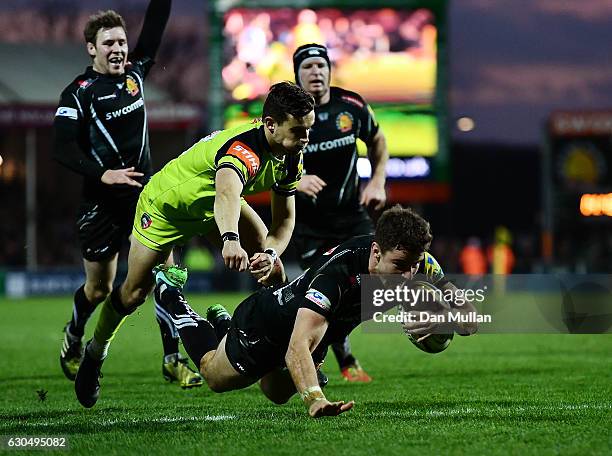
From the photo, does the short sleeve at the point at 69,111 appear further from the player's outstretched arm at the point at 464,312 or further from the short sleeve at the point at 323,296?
the player's outstretched arm at the point at 464,312

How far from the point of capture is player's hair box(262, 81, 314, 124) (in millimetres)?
6195

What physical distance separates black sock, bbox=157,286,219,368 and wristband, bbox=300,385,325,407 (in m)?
1.25

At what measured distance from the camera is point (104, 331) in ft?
24.1

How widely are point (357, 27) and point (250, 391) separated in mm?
18403

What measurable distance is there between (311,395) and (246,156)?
1566 mm

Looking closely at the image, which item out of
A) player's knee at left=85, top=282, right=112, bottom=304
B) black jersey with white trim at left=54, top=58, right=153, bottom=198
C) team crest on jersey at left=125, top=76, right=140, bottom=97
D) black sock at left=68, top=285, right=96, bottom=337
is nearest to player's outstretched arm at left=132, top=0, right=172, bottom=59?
black jersey with white trim at left=54, top=58, right=153, bottom=198

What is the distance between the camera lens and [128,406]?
23.4 feet

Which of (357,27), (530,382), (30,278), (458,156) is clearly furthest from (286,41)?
(458,156)

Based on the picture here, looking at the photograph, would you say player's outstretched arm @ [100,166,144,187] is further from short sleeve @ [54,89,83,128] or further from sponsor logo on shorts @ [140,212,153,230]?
short sleeve @ [54,89,83,128]

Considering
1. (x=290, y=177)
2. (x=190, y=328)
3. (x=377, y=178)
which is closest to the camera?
(x=190, y=328)

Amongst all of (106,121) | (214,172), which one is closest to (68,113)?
(106,121)

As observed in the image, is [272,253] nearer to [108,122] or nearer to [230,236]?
[230,236]

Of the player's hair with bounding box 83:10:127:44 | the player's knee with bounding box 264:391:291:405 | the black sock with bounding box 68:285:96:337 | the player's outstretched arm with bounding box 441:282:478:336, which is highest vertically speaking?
the player's hair with bounding box 83:10:127:44

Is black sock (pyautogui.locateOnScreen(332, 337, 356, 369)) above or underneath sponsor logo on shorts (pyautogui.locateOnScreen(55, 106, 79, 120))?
underneath
